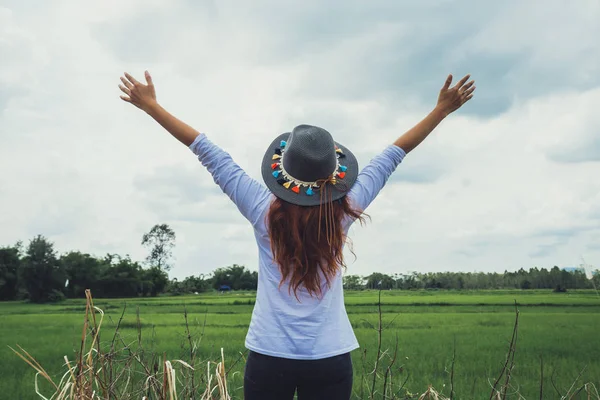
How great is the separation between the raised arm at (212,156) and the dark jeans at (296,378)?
0.41 meters

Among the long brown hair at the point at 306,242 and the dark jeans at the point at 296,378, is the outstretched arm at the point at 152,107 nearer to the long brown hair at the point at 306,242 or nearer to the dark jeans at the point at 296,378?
the long brown hair at the point at 306,242

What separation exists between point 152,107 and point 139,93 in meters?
0.08

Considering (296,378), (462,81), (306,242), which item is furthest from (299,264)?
(462,81)

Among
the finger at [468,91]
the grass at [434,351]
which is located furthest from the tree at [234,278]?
the finger at [468,91]

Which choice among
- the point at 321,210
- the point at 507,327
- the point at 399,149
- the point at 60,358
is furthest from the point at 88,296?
the point at 507,327

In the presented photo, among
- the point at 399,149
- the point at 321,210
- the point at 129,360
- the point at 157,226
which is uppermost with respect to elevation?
the point at 157,226

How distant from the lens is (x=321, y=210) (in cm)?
149

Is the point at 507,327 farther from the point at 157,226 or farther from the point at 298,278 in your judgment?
the point at 157,226

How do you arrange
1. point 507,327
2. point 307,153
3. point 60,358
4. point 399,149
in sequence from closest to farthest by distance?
point 307,153 < point 399,149 < point 60,358 < point 507,327

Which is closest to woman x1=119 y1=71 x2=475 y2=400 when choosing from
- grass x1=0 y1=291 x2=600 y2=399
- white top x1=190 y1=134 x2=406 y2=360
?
white top x1=190 y1=134 x2=406 y2=360

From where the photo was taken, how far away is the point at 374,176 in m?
1.74

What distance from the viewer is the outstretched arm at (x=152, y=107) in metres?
1.73

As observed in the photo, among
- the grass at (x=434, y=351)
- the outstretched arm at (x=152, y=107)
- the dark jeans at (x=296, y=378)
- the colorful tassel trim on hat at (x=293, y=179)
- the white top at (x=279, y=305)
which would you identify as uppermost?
the outstretched arm at (x=152, y=107)

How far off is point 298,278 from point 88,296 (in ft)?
1.77
